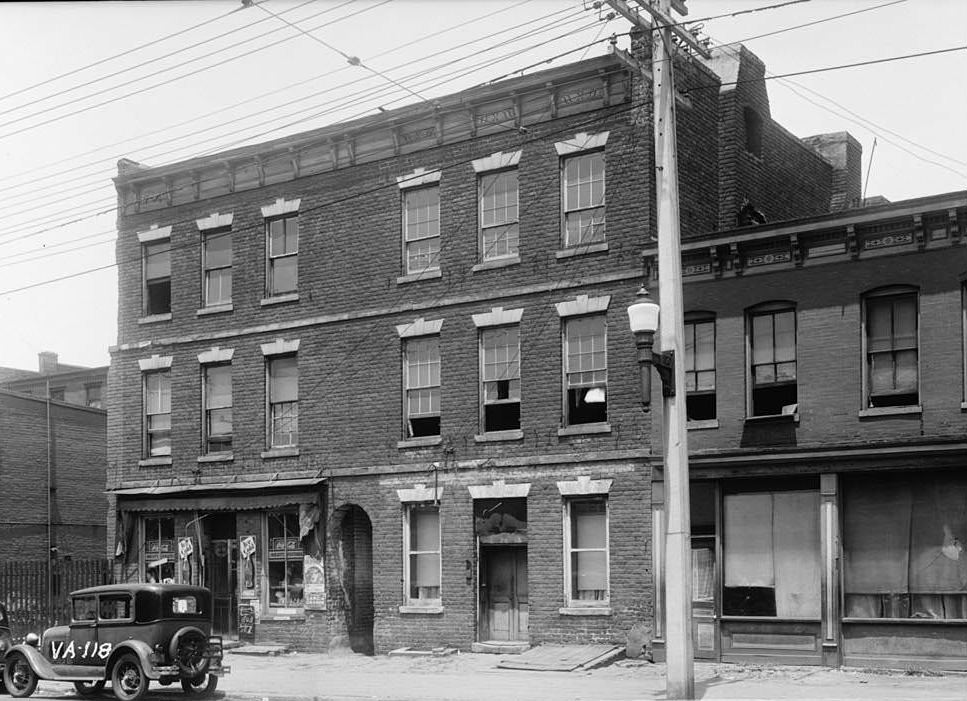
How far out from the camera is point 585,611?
24906 millimetres

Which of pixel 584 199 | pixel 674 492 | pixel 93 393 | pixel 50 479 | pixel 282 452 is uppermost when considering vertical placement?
pixel 584 199

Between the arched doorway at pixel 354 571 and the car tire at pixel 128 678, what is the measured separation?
29.7ft

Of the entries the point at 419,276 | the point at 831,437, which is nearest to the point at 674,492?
the point at 831,437

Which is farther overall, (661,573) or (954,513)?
(661,573)

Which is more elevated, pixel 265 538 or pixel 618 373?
pixel 618 373

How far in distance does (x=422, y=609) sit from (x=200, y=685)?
744 cm

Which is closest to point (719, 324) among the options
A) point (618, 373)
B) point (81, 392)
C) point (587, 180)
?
point (618, 373)

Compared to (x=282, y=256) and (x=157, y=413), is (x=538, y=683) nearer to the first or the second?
(x=282, y=256)

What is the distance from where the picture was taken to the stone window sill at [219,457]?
3103 centimetres

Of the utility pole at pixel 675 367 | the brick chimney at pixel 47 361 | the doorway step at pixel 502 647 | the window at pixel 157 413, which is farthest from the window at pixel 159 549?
the brick chimney at pixel 47 361

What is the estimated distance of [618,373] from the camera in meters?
25.1

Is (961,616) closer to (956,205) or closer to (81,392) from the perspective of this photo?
(956,205)

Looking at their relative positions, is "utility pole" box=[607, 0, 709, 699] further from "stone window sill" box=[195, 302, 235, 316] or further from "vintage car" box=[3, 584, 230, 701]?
"stone window sill" box=[195, 302, 235, 316]

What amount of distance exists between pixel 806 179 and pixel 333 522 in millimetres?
13830
